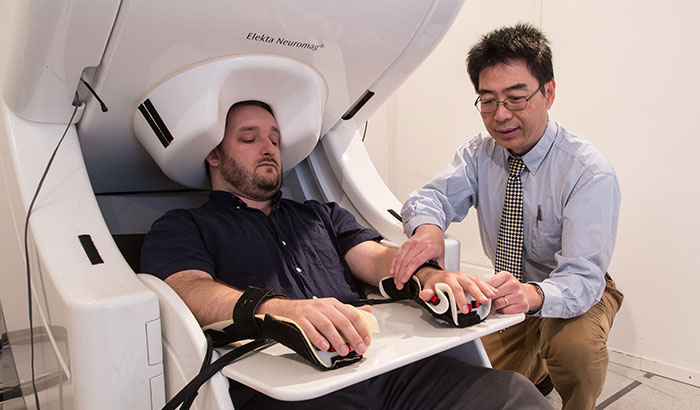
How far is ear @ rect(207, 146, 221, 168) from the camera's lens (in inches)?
53.3

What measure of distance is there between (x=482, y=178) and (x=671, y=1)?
0.94m

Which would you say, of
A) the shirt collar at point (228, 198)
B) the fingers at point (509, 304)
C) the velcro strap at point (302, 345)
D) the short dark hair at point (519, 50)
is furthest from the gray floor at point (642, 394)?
the velcro strap at point (302, 345)

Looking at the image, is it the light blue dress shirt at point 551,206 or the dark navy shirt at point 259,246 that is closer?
the dark navy shirt at point 259,246

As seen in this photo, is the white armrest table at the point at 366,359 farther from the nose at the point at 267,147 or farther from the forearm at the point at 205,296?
the nose at the point at 267,147

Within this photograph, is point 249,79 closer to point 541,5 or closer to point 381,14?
point 381,14

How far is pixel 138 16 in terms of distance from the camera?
0.93 metres

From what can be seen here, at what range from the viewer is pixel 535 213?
1.44 meters

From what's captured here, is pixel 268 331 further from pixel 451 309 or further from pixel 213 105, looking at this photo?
pixel 213 105

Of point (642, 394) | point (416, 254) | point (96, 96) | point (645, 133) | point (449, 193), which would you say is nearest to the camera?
point (96, 96)

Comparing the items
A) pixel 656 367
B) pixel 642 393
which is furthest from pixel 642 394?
pixel 656 367

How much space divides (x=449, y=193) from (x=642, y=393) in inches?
38.0

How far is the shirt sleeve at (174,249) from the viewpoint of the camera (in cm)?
105

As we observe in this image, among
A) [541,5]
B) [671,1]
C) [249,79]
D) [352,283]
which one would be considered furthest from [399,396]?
[541,5]

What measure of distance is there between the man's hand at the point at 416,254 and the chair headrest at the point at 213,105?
41 cm
